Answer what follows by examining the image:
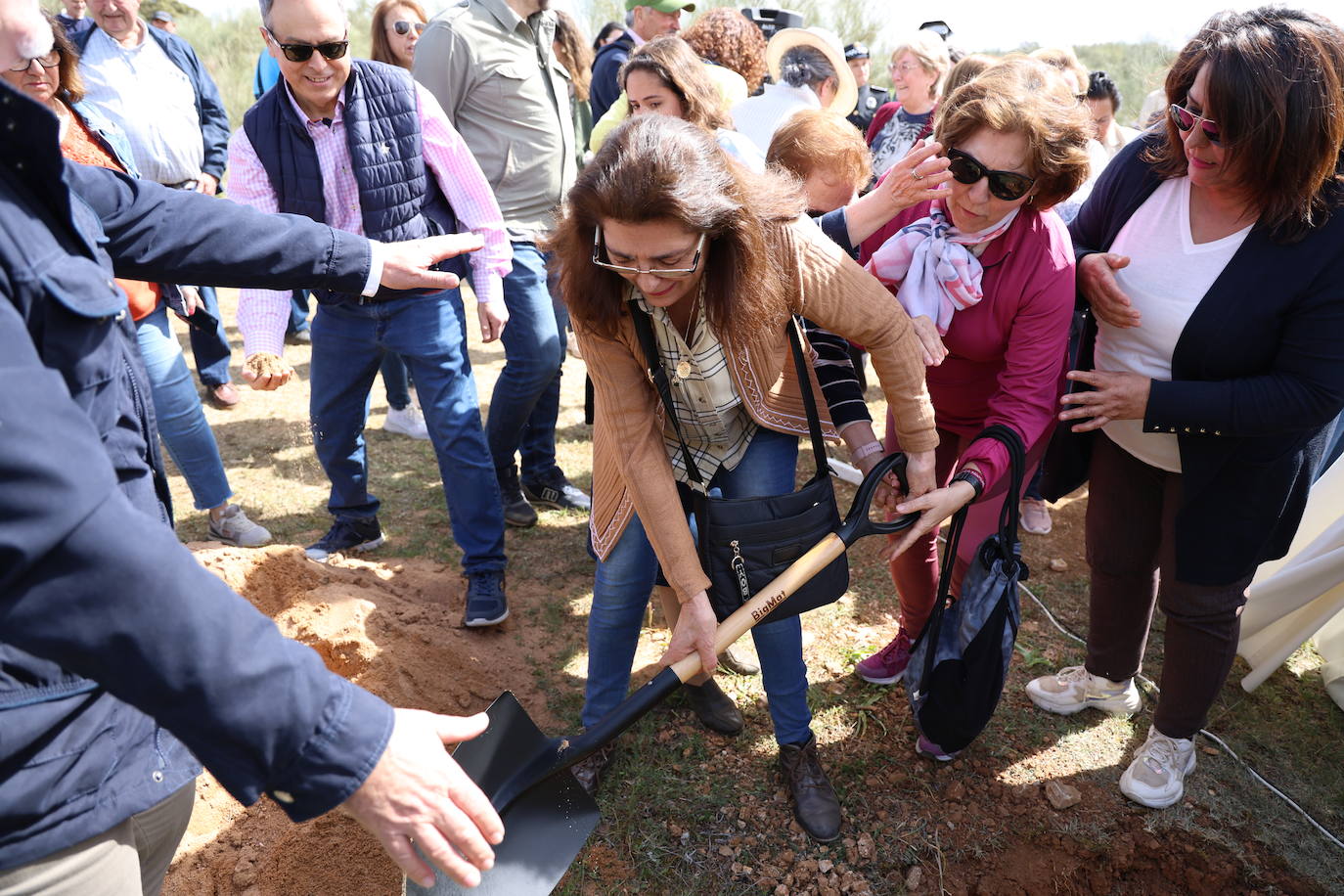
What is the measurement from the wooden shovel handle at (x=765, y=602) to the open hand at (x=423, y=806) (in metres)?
0.89

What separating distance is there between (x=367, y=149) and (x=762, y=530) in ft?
6.37

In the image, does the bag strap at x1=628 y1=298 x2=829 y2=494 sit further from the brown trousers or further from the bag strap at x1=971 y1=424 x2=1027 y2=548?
the brown trousers

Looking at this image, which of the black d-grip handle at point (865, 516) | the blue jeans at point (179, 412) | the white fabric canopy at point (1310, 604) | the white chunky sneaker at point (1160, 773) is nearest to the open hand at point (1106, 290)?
the black d-grip handle at point (865, 516)

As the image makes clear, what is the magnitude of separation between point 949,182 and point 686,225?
87 cm

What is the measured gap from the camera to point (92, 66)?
4078 mm

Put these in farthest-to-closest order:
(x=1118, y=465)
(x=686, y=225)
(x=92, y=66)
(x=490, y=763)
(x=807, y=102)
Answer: (x=807, y=102)
(x=92, y=66)
(x=1118, y=465)
(x=490, y=763)
(x=686, y=225)

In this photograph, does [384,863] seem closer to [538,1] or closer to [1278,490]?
[1278,490]

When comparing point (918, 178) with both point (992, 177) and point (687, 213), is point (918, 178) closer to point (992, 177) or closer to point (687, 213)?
point (992, 177)

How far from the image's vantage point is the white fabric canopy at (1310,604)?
116 inches

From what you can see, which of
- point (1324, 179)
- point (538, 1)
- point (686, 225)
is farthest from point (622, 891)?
point (538, 1)

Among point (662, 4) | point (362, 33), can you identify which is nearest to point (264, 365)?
point (662, 4)

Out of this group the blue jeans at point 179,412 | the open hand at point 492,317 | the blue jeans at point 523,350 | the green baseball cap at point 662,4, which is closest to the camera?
the open hand at point 492,317

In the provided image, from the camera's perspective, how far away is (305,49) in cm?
277

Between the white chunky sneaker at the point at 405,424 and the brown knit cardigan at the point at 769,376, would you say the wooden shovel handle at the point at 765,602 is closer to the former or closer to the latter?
the brown knit cardigan at the point at 769,376
